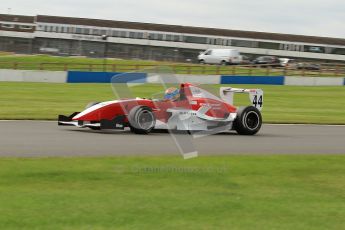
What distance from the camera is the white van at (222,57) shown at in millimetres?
57250

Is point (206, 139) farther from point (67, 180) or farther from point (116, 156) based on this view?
point (67, 180)

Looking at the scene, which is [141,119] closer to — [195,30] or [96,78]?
[96,78]

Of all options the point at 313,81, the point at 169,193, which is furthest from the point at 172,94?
the point at 313,81

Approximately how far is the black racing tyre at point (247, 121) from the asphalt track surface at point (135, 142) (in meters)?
0.18

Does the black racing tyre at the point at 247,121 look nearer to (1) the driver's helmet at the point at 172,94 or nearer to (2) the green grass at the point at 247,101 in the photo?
(1) the driver's helmet at the point at 172,94

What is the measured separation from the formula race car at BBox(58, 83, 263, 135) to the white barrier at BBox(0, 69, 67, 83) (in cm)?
2061

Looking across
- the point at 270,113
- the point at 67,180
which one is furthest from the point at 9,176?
the point at 270,113

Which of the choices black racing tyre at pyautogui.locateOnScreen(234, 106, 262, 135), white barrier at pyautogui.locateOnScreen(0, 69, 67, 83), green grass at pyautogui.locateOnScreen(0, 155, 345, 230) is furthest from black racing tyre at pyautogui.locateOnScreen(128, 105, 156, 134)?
white barrier at pyautogui.locateOnScreen(0, 69, 67, 83)

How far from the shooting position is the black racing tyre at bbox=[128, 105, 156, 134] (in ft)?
37.6

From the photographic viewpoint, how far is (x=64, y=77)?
32562mm

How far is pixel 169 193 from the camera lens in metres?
6.68

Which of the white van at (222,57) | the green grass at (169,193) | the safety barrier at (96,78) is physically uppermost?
the white van at (222,57)

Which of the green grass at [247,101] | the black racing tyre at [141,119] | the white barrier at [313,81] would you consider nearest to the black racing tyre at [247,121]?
the black racing tyre at [141,119]

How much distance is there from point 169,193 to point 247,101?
63.2 ft
